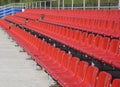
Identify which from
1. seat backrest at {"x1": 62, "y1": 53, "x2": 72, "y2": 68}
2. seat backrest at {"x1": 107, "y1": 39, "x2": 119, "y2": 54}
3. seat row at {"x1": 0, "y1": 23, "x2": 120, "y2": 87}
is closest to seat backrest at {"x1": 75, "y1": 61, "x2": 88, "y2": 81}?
seat row at {"x1": 0, "y1": 23, "x2": 120, "y2": 87}

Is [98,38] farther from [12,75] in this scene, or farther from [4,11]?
[4,11]

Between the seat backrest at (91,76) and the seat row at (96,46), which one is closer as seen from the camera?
the seat backrest at (91,76)

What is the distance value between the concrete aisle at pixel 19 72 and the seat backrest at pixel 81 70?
4.81ft

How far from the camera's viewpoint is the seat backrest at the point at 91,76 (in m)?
4.54

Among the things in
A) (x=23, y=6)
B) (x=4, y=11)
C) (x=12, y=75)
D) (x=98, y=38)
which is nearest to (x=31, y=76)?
(x=12, y=75)

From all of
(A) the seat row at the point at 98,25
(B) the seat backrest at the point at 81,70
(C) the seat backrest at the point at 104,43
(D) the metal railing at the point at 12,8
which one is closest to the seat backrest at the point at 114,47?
(C) the seat backrest at the point at 104,43

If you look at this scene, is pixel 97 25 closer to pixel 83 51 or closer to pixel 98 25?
pixel 98 25

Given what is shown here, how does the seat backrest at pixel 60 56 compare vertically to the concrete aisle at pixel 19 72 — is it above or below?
above

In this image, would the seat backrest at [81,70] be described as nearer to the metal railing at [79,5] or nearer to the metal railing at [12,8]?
the metal railing at [79,5]

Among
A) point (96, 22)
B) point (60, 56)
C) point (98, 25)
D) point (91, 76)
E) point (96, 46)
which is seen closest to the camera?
point (91, 76)

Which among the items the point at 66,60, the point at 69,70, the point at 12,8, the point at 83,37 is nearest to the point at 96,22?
the point at 83,37

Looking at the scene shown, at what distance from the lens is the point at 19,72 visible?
8.20 m

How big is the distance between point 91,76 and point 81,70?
1.95 feet

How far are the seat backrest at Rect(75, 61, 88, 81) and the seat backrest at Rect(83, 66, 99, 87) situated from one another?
13 cm
